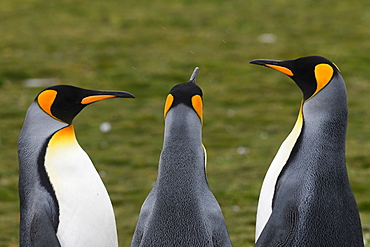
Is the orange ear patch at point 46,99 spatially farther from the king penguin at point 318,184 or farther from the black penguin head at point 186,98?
the king penguin at point 318,184

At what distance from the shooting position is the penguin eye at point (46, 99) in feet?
14.6

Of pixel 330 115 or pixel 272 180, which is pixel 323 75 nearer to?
pixel 330 115

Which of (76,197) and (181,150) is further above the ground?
(181,150)

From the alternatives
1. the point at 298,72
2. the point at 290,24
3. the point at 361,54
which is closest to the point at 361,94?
the point at 361,54

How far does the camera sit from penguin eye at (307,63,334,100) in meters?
4.14

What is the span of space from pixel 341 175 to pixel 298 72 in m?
0.75

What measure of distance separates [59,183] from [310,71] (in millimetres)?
1711

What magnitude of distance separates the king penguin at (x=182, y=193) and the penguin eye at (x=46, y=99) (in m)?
0.95

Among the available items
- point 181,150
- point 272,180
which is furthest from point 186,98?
point 272,180

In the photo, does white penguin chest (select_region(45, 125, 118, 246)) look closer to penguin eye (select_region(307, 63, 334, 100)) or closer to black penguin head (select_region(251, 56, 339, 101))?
black penguin head (select_region(251, 56, 339, 101))

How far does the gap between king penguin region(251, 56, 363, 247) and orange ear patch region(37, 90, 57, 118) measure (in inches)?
59.9

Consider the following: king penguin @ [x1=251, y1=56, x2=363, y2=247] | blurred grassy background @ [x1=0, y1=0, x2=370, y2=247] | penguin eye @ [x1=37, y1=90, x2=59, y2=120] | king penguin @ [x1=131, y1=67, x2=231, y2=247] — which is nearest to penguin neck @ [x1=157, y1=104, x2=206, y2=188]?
king penguin @ [x1=131, y1=67, x2=231, y2=247]

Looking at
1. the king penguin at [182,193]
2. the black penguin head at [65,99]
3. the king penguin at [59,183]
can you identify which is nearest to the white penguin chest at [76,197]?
the king penguin at [59,183]

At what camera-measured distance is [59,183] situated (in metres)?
4.29
